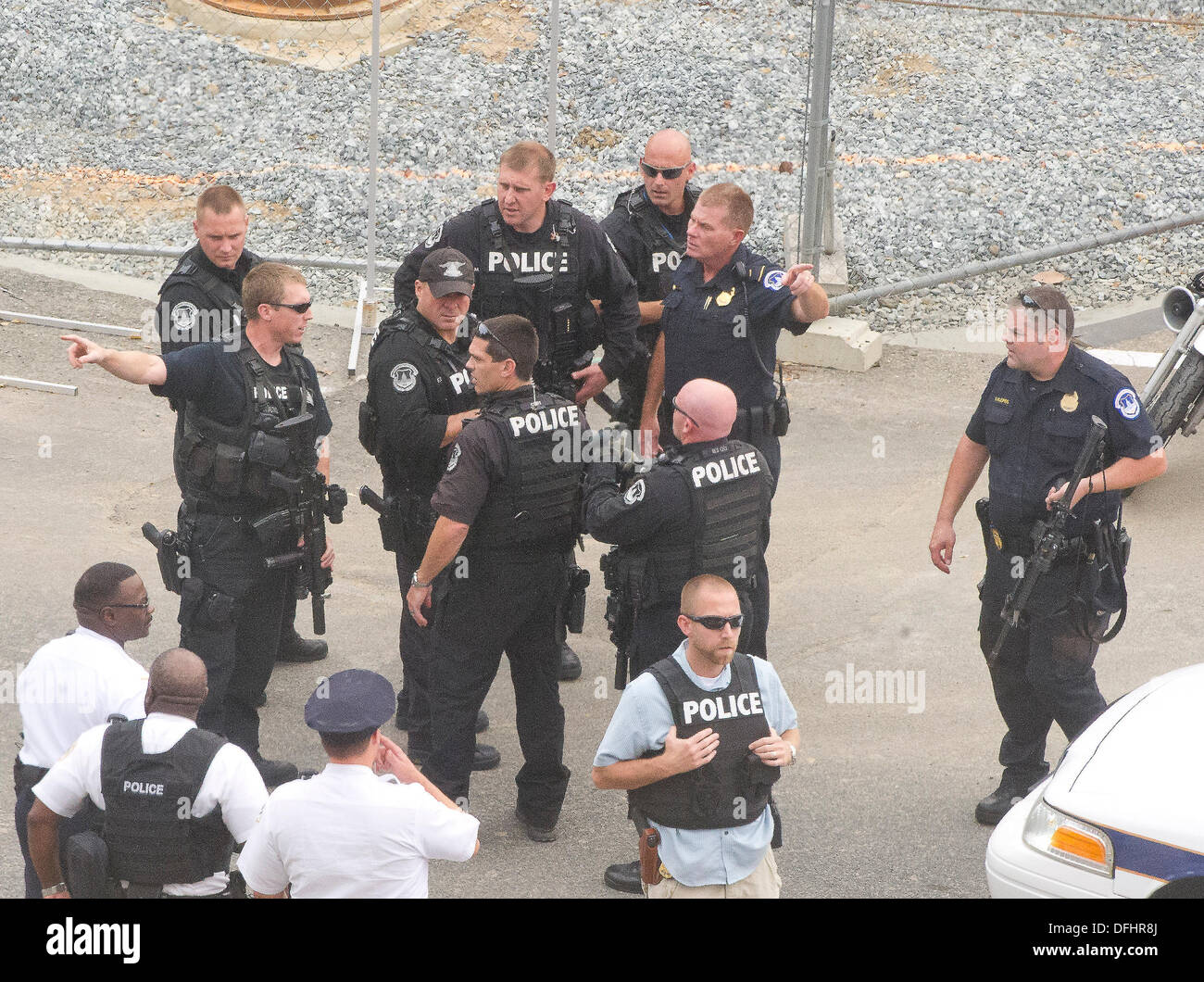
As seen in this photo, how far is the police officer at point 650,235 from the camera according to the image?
310 inches

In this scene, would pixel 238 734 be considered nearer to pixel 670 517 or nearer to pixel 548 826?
pixel 548 826

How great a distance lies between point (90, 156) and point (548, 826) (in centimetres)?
1125

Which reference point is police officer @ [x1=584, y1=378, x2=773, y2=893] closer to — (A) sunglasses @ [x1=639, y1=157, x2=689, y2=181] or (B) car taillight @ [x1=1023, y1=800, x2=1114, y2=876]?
(B) car taillight @ [x1=1023, y1=800, x2=1114, y2=876]

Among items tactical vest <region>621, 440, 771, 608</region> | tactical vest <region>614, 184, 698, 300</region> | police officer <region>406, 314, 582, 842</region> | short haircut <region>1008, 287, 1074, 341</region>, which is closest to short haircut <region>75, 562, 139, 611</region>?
police officer <region>406, 314, 582, 842</region>

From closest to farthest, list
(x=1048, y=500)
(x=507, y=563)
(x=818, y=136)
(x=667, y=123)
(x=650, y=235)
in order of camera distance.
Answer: (x=507, y=563) < (x=1048, y=500) < (x=650, y=235) < (x=818, y=136) < (x=667, y=123)

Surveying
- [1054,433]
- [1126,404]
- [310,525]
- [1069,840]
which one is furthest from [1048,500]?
[310,525]

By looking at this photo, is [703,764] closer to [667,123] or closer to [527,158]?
[527,158]

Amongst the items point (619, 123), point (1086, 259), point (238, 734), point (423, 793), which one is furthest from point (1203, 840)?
point (619, 123)

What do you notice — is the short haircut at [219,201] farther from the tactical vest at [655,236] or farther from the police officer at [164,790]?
the police officer at [164,790]

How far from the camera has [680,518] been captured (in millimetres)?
5172

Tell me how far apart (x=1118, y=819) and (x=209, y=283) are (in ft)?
14.1

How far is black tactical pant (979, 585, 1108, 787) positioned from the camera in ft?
18.3

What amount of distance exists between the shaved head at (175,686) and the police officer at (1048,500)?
127 inches

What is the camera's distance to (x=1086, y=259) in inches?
515
